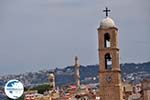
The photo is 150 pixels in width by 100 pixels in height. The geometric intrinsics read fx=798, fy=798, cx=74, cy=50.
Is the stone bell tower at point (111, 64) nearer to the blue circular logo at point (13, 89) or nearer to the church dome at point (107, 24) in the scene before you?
the church dome at point (107, 24)

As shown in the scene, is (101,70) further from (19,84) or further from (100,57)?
(19,84)

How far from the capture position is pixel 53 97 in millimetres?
Result: 80688

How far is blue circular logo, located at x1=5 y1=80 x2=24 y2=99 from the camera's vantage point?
2617 cm

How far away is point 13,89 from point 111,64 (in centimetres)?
2808

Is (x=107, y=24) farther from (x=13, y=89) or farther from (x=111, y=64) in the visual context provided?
(x=13, y=89)

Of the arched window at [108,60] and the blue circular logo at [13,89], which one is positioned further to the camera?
the arched window at [108,60]

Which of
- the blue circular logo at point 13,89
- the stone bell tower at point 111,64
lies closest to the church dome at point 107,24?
the stone bell tower at point 111,64

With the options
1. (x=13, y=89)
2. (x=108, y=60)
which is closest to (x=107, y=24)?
(x=108, y=60)

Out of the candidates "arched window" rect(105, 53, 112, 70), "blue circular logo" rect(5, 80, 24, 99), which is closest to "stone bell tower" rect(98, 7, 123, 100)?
"arched window" rect(105, 53, 112, 70)

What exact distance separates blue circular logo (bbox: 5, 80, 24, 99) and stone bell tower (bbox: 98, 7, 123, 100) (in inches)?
1057

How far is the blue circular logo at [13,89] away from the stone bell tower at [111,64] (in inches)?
1057

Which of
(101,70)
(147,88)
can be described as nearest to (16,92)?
(101,70)

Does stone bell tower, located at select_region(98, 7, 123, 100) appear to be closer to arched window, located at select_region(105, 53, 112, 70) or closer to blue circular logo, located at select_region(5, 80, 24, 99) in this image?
arched window, located at select_region(105, 53, 112, 70)

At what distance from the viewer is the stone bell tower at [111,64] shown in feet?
175
